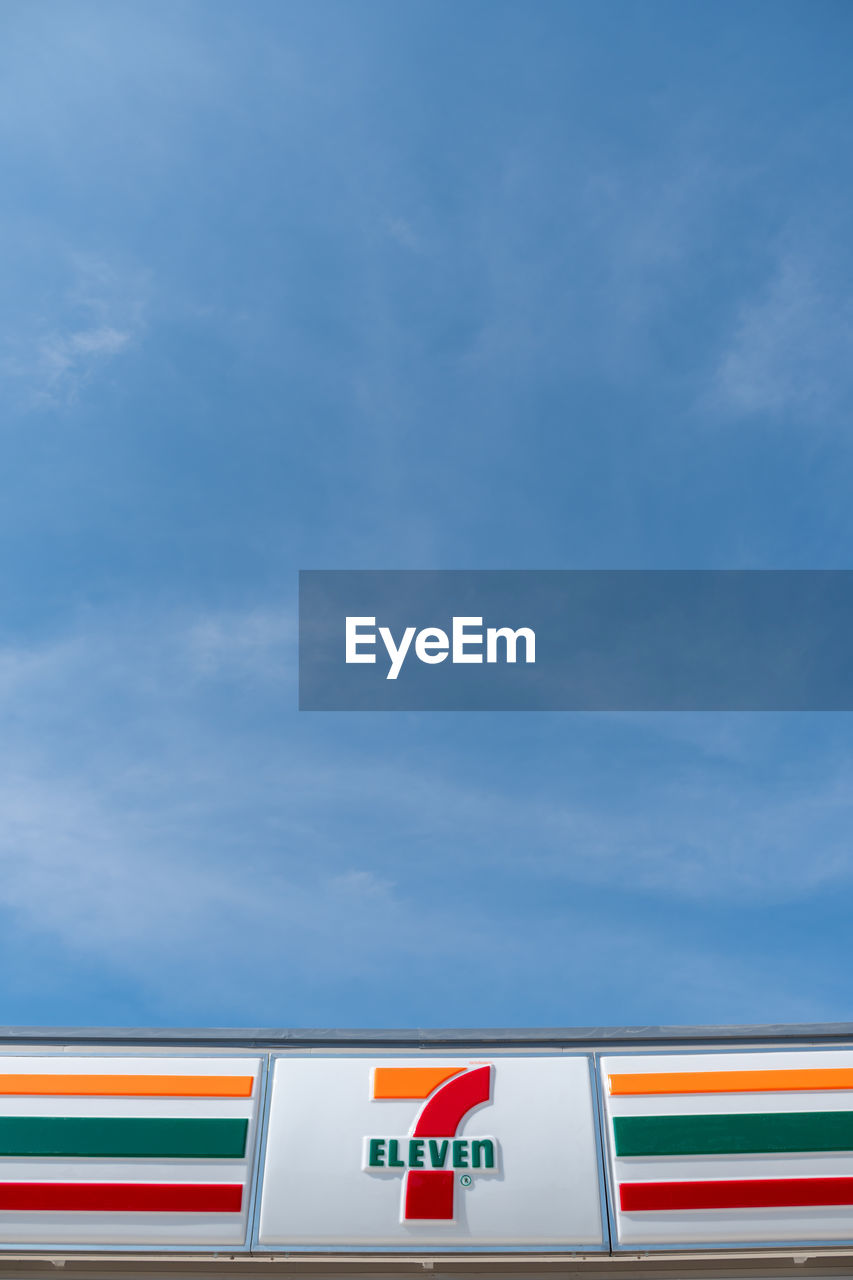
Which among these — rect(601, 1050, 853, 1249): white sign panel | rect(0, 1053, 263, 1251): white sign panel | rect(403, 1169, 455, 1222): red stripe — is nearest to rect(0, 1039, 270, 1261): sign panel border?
rect(0, 1053, 263, 1251): white sign panel

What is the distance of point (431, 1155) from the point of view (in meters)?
9.14

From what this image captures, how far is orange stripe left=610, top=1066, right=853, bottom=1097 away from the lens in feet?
31.0

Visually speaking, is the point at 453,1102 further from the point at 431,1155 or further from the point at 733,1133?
the point at 733,1133

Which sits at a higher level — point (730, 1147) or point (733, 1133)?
point (733, 1133)

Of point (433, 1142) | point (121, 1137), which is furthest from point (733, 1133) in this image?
point (121, 1137)

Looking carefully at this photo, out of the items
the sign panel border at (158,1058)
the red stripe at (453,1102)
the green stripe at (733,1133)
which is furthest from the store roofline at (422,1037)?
the green stripe at (733,1133)

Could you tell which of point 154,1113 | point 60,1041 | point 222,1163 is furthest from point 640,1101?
point 60,1041

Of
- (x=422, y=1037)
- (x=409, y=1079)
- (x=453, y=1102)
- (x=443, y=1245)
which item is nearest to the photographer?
(x=443, y=1245)

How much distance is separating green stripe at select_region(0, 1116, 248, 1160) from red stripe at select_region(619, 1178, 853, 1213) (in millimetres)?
4096

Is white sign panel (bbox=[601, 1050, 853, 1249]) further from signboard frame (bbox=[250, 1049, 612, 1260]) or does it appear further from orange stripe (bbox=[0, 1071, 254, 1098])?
orange stripe (bbox=[0, 1071, 254, 1098])

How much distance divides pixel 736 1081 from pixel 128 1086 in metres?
6.51

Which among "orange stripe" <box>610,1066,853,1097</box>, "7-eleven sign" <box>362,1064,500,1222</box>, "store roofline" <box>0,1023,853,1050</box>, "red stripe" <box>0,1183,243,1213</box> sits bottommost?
"red stripe" <box>0,1183,243,1213</box>

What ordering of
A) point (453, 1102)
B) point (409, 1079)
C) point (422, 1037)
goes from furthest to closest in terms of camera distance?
1. point (422, 1037)
2. point (409, 1079)
3. point (453, 1102)

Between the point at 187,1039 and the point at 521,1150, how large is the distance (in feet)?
12.4
